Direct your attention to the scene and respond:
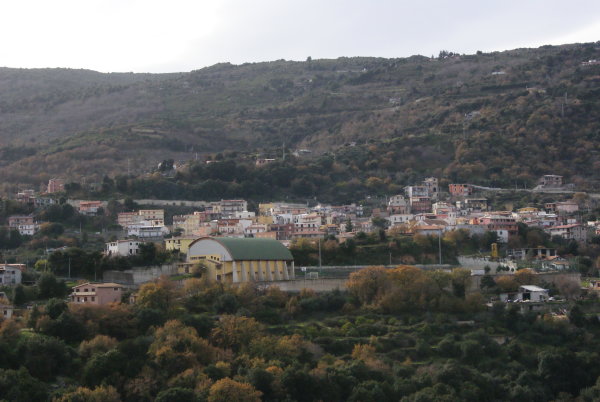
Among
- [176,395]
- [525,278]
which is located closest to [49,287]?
[176,395]

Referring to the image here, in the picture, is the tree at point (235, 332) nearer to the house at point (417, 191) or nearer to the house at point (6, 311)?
the house at point (6, 311)

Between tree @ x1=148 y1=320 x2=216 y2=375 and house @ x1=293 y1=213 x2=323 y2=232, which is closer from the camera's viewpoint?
tree @ x1=148 y1=320 x2=216 y2=375

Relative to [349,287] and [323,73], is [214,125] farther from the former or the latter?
[349,287]

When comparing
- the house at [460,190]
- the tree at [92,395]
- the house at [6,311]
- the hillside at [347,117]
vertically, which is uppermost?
the hillside at [347,117]

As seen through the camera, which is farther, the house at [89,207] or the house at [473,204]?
the house at [473,204]

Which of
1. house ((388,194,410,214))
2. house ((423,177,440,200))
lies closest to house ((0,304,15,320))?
house ((388,194,410,214))

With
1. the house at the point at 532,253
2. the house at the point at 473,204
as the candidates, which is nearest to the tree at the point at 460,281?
the house at the point at 532,253

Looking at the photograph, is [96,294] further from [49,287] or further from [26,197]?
[26,197]

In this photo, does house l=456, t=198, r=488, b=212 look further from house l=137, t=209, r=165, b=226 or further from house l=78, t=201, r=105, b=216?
house l=78, t=201, r=105, b=216
